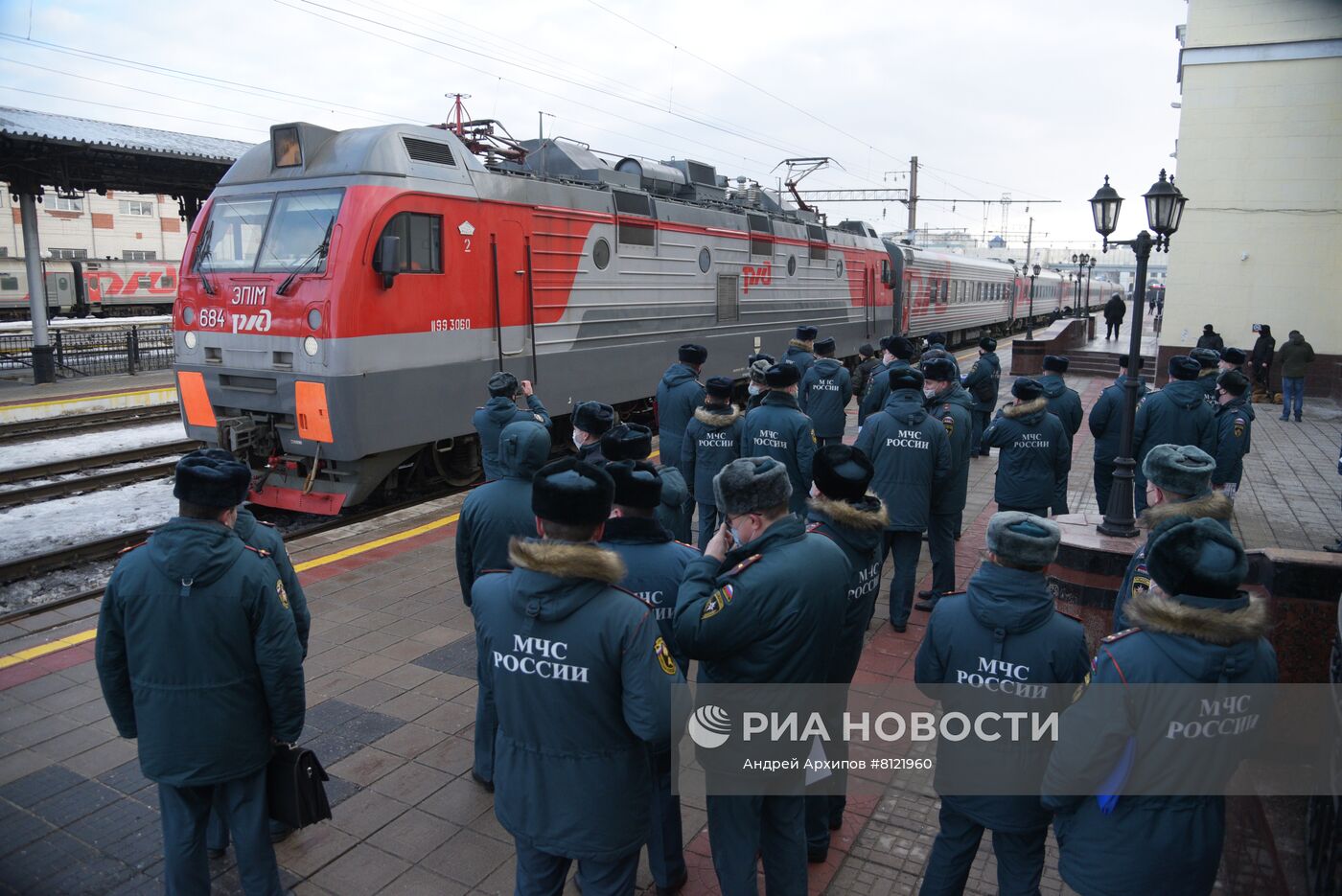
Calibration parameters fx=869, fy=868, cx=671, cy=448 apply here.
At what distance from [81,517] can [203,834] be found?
751 centimetres

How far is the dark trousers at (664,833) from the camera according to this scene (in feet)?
11.4

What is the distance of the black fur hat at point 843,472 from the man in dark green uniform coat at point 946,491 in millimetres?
2891

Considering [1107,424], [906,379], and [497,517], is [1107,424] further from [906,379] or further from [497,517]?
[497,517]

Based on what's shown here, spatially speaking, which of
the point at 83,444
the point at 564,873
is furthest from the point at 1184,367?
the point at 83,444

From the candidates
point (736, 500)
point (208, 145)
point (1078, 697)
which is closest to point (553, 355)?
point (736, 500)

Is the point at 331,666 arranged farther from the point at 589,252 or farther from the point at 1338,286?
the point at 1338,286

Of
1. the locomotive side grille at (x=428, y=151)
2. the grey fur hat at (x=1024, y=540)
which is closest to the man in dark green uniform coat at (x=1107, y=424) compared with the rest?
the grey fur hat at (x=1024, y=540)

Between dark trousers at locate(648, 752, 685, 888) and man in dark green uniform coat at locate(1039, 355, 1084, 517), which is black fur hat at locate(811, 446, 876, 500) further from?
man in dark green uniform coat at locate(1039, 355, 1084, 517)

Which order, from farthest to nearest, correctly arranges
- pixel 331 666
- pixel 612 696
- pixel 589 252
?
pixel 589 252 → pixel 331 666 → pixel 612 696

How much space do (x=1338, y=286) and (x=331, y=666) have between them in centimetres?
1998

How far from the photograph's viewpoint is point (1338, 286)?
17312 mm

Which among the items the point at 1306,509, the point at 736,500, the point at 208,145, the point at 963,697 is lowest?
the point at 1306,509

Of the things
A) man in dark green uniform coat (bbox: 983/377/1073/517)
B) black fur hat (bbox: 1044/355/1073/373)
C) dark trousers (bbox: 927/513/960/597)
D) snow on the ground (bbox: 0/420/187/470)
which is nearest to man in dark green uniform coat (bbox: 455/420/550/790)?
dark trousers (bbox: 927/513/960/597)

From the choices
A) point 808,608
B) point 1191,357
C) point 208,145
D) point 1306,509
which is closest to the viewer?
point 808,608
